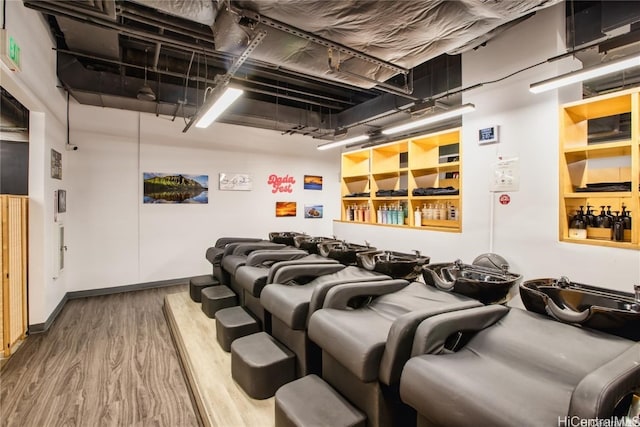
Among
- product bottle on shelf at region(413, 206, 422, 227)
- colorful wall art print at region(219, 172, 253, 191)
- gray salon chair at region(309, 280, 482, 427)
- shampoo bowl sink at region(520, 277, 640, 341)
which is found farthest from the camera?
colorful wall art print at region(219, 172, 253, 191)

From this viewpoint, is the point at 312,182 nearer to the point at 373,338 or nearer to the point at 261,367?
the point at 261,367

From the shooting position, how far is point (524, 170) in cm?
300

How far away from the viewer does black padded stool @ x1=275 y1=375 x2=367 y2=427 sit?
1.47 metres

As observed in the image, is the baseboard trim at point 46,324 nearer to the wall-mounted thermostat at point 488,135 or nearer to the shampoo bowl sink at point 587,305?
the shampoo bowl sink at point 587,305

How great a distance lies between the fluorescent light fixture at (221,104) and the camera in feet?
9.80

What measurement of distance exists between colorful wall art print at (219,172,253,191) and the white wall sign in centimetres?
462

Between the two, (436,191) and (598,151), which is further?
(436,191)

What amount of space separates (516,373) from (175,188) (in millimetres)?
5764

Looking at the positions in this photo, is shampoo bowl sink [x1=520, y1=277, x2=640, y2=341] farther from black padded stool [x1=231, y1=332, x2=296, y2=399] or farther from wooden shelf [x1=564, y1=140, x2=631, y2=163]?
black padded stool [x1=231, y1=332, x2=296, y2=399]

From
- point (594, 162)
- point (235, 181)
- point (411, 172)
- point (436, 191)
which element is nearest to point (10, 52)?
point (235, 181)

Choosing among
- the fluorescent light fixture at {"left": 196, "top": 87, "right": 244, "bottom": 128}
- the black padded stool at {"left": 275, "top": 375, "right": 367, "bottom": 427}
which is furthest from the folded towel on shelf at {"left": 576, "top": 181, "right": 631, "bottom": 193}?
the fluorescent light fixture at {"left": 196, "top": 87, "right": 244, "bottom": 128}

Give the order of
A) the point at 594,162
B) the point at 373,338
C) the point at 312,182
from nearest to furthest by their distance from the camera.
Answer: the point at 373,338 → the point at 594,162 → the point at 312,182

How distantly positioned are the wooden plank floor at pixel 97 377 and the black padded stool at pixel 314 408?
993mm

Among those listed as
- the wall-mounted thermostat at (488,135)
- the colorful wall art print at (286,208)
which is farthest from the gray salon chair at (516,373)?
the colorful wall art print at (286,208)
